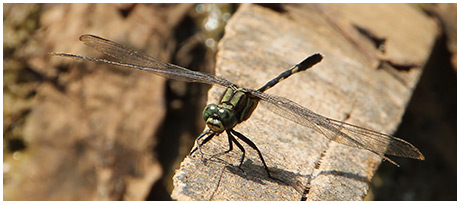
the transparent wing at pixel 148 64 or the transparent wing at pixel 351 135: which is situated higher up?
the transparent wing at pixel 351 135

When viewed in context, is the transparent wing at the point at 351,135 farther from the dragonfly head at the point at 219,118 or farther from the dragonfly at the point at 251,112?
the dragonfly head at the point at 219,118

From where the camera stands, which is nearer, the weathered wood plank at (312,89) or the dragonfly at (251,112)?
the weathered wood plank at (312,89)

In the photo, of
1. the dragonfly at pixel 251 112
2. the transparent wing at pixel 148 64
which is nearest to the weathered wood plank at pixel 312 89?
the dragonfly at pixel 251 112

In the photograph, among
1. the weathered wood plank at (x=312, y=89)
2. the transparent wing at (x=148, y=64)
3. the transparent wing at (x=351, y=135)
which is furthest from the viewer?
the transparent wing at (x=148, y=64)

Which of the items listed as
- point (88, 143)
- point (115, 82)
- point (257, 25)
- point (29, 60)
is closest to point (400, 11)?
point (257, 25)

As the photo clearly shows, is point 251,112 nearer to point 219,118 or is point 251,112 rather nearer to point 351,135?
point 219,118

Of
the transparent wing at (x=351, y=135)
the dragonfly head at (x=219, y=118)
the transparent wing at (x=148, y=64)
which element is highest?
the transparent wing at (x=351, y=135)

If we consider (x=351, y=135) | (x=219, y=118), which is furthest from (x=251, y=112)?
(x=351, y=135)
